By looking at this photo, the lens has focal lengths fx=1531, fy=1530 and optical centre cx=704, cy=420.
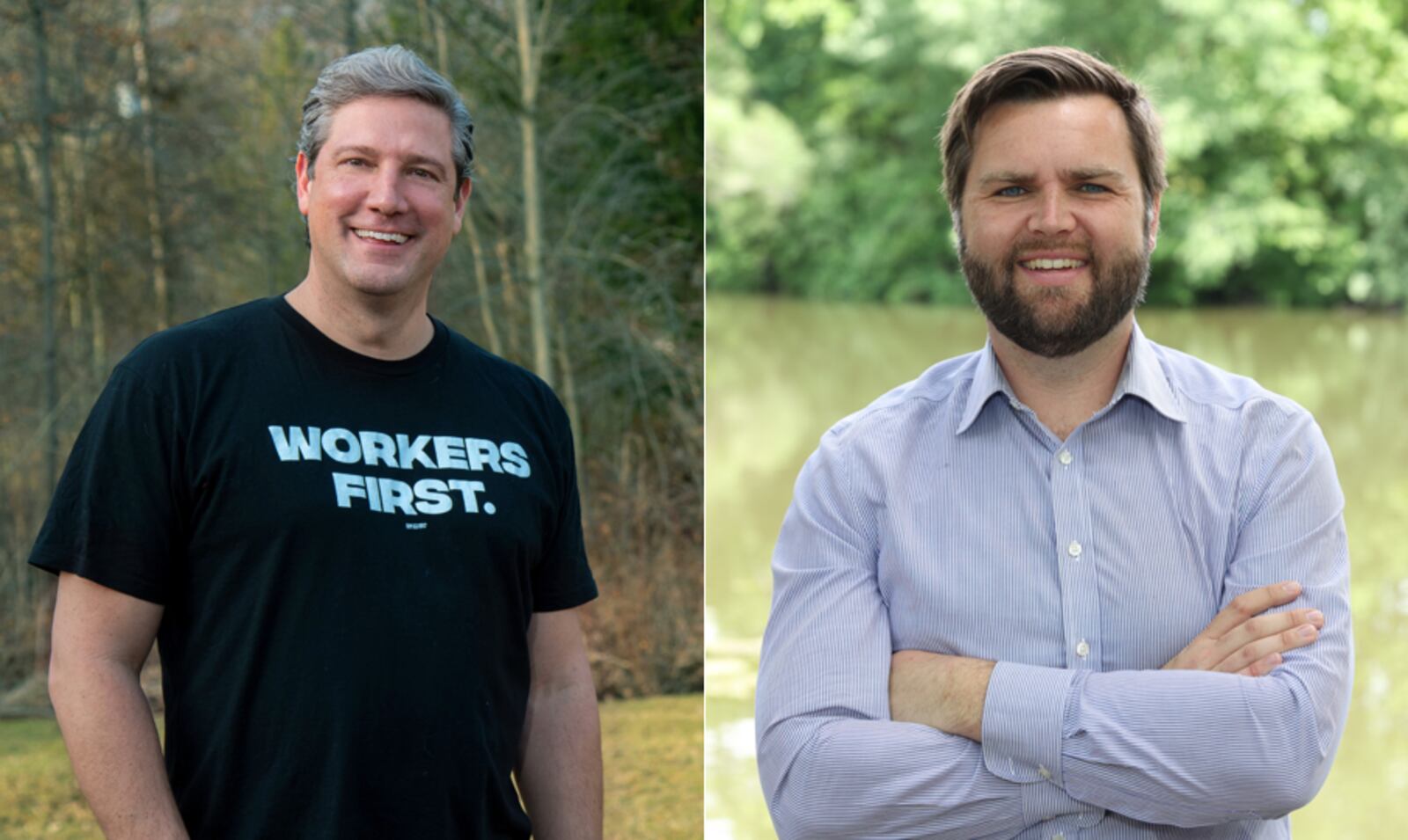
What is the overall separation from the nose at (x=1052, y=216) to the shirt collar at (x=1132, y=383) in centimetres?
16

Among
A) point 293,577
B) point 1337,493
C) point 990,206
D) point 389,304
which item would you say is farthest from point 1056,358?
point 293,577

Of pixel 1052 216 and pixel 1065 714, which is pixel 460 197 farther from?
pixel 1065 714

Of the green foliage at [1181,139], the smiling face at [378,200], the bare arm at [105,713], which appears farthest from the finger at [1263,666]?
the green foliage at [1181,139]

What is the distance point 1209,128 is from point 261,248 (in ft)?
47.1

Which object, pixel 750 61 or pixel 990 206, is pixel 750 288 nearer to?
pixel 750 61

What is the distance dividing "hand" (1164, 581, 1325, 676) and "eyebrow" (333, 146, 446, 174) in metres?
0.99

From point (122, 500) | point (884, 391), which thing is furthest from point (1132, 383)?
point (884, 391)

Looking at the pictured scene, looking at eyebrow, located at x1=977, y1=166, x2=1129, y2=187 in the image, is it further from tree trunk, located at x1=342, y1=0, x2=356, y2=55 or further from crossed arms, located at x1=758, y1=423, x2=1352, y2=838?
tree trunk, located at x1=342, y1=0, x2=356, y2=55

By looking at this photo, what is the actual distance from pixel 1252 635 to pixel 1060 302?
16.9 inches

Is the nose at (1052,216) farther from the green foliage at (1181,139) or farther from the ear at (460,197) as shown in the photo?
the green foliage at (1181,139)

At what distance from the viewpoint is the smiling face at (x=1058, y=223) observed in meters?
1.77

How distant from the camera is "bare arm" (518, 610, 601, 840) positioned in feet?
6.06

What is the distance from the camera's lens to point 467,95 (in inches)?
179

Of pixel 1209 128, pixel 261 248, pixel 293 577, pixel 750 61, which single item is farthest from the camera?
pixel 750 61
